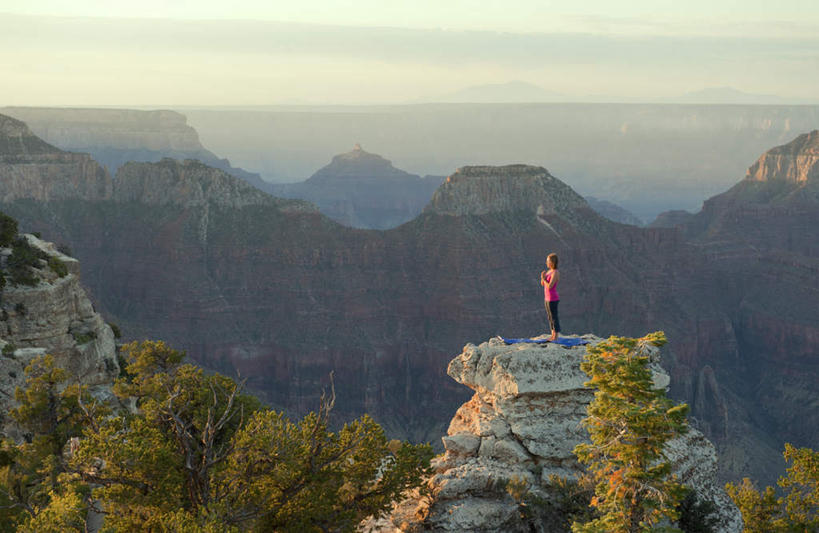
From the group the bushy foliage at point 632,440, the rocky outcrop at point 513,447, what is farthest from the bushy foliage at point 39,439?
the bushy foliage at point 632,440

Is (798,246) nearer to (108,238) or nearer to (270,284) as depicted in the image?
(270,284)

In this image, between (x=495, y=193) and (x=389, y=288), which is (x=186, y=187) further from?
(x=495, y=193)

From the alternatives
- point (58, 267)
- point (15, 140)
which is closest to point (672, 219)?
point (15, 140)

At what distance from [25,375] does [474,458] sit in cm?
2063

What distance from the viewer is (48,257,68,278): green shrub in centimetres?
4206

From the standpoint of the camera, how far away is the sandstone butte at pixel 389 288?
103250 millimetres

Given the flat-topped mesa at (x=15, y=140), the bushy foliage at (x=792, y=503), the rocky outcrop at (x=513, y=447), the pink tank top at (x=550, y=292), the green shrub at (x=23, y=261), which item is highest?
the flat-topped mesa at (x=15, y=140)

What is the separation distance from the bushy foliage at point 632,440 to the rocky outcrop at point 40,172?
10837 centimetres

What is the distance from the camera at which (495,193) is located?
392ft

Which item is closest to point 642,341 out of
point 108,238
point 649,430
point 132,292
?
point 649,430

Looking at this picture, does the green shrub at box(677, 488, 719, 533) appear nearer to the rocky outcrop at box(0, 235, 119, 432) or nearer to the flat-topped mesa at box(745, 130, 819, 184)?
the rocky outcrop at box(0, 235, 119, 432)

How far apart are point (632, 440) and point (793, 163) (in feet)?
571

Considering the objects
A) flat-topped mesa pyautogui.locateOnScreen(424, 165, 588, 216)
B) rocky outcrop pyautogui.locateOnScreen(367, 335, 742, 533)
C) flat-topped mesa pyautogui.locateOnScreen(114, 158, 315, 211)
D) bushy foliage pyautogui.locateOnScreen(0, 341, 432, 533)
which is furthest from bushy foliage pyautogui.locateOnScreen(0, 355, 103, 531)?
flat-topped mesa pyautogui.locateOnScreen(424, 165, 588, 216)

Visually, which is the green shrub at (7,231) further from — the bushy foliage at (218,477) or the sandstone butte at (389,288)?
the sandstone butte at (389,288)
